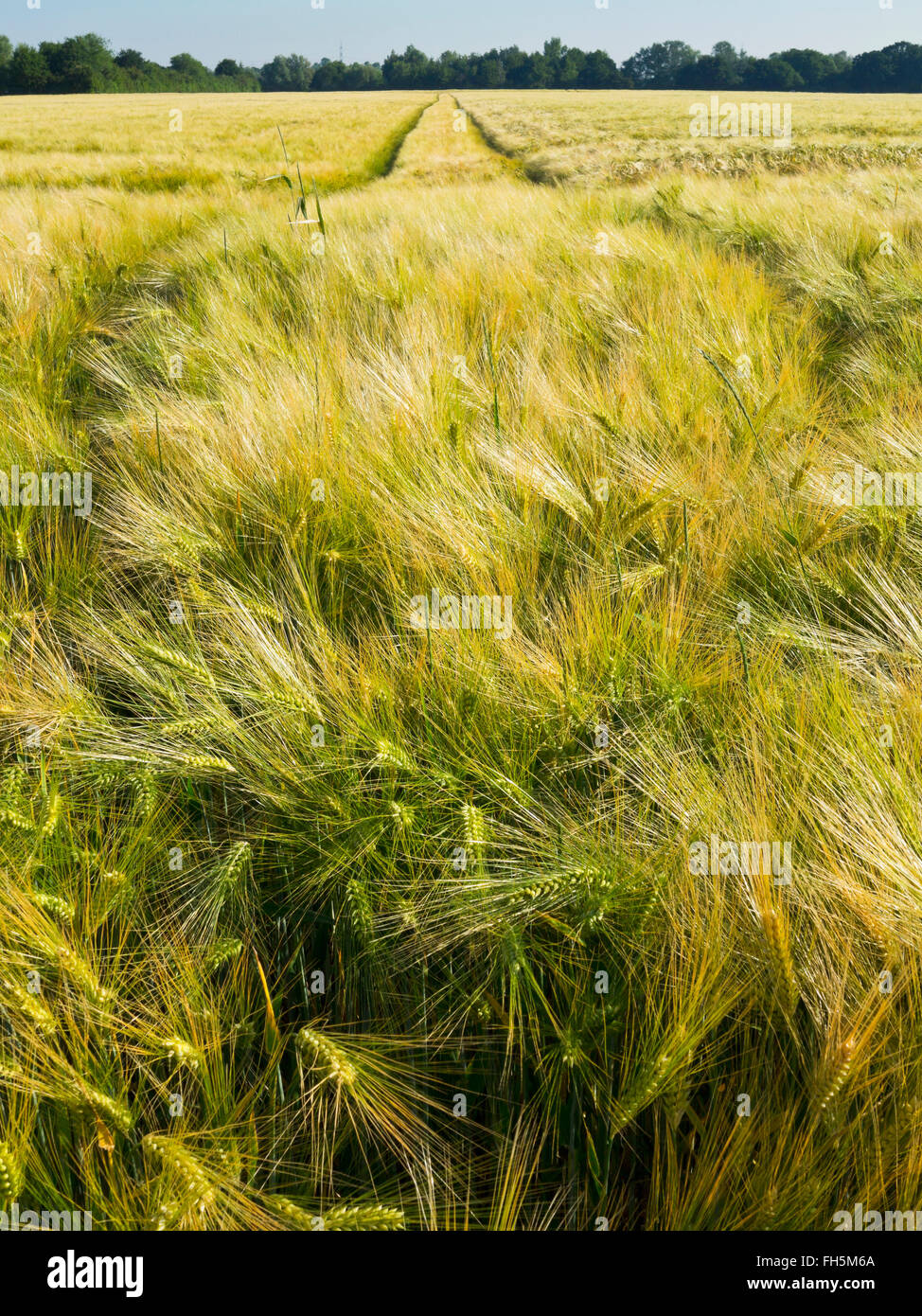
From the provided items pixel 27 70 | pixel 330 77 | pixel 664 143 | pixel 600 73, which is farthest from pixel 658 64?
pixel 664 143

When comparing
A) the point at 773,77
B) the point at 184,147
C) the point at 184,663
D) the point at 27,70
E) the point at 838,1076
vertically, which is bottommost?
the point at 838,1076

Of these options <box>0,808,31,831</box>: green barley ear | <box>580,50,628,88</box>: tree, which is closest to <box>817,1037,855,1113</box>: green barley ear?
<box>0,808,31,831</box>: green barley ear

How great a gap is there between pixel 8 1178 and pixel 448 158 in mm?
17559

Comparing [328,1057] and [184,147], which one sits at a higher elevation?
[184,147]

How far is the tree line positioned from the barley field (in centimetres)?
6587

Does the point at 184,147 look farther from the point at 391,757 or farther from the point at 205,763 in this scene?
the point at 391,757

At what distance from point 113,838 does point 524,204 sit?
598cm

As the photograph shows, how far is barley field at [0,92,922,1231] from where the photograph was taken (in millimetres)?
898

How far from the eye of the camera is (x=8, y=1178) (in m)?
0.79

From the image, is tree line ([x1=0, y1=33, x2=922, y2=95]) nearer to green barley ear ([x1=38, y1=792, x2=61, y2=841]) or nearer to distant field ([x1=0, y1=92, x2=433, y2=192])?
distant field ([x1=0, y1=92, x2=433, y2=192])

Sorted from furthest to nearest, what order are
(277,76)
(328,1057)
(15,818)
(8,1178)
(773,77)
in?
(277,76), (773,77), (15,818), (328,1057), (8,1178)

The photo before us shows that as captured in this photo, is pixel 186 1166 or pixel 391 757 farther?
pixel 391 757

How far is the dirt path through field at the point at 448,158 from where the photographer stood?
39.5ft

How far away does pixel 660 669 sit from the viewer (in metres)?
1.35
